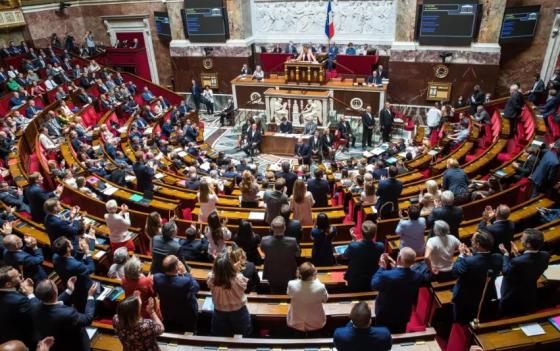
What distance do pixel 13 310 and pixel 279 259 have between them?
8.33 ft

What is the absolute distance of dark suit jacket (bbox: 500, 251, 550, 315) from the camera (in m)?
3.68

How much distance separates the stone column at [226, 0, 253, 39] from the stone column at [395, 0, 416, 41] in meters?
6.42

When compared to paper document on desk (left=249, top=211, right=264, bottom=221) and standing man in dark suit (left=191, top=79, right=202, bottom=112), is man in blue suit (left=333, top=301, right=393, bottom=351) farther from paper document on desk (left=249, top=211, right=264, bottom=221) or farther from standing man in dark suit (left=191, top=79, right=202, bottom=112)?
standing man in dark suit (left=191, top=79, right=202, bottom=112)

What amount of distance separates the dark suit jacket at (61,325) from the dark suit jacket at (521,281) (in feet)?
12.8

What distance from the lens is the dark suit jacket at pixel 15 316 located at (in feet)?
11.6

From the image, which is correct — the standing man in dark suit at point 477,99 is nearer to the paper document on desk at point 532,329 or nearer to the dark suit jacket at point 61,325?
the paper document on desk at point 532,329

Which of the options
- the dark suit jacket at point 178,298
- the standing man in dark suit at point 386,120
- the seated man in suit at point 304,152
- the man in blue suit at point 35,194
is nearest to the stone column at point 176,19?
the seated man in suit at point 304,152

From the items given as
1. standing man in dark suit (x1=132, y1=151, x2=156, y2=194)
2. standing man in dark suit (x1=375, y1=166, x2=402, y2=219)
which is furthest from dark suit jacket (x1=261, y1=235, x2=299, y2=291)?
standing man in dark suit (x1=132, y1=151, x2=156, y2=194)

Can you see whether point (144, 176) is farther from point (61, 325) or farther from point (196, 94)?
point (196, 94)

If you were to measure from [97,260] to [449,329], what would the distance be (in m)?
4.48

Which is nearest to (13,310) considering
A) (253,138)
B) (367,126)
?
(253,138)

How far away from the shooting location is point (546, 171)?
6062 millimetres

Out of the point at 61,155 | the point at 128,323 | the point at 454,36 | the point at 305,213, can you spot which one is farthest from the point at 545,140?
the point at 61,155

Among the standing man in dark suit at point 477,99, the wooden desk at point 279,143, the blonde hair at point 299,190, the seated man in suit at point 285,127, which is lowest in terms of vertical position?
the wooden desk at point 279,143
